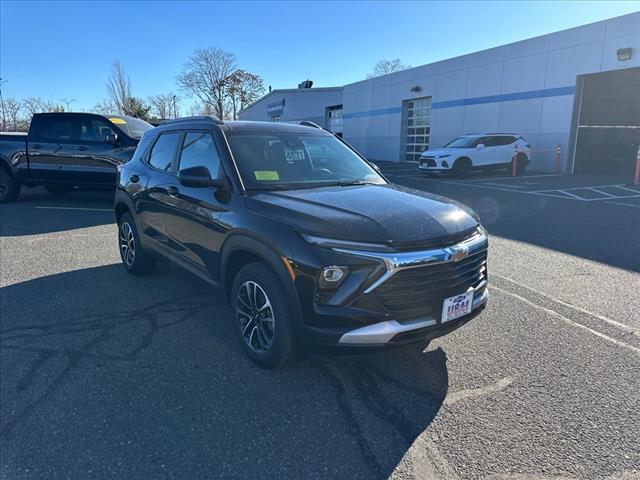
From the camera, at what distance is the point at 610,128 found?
18.8 m

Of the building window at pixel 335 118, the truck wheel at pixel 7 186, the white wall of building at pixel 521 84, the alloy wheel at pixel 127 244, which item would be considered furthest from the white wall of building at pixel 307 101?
the alloy wheel at pixel 127 244

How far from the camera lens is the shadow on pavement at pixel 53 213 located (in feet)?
26.7

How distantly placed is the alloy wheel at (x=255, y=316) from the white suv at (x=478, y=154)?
15147mm

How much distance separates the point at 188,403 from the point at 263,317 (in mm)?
746

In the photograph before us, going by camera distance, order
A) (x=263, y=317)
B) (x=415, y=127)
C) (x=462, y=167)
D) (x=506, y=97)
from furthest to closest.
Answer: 1. (x=415, y=127)
2. (x=506, y=97)
3. (x=462, y=167)
4. (x=263, y=317)

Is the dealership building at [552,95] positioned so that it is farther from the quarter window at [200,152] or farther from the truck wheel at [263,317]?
the truck wheel at [263,317]

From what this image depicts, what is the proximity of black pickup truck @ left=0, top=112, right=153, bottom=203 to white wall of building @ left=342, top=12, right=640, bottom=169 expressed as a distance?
55.9 feet

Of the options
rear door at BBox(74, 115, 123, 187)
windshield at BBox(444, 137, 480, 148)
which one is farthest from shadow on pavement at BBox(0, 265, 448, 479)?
windshield at BBox(444, 137, 480, 148)

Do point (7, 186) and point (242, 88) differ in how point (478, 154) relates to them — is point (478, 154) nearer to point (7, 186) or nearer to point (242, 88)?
point (7, 186)

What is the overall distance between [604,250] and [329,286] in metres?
5.75

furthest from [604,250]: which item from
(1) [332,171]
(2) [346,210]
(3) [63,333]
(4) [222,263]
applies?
(3) [63,333]

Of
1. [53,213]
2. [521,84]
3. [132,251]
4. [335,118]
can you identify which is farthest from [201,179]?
[335,118]

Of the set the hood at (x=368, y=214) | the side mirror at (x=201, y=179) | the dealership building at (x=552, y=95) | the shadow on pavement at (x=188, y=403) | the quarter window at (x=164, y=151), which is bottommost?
the shadow on pavement at (x=188, y=403)

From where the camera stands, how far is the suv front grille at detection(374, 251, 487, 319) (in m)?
2.65
